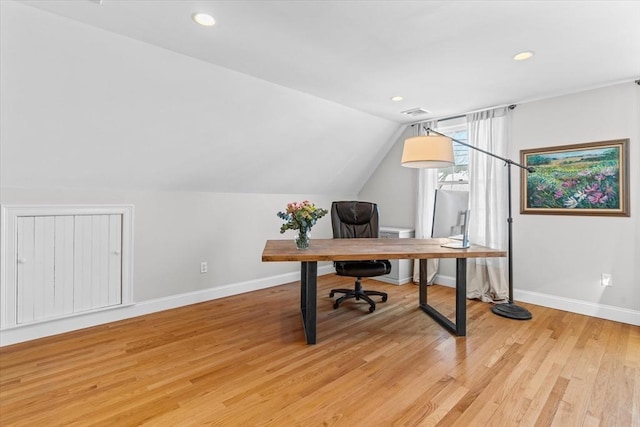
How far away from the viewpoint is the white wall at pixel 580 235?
3.07 m

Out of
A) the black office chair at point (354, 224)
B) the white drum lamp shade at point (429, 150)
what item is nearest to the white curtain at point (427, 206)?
the black office chair at point (354, 224)

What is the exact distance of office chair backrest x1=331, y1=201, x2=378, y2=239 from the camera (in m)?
3.72

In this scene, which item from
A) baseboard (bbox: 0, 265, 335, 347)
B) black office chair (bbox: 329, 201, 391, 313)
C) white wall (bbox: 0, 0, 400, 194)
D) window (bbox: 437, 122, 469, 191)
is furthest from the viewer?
window (bbox: 437, 122, 469, 191)

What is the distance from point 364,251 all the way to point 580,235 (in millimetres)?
2527

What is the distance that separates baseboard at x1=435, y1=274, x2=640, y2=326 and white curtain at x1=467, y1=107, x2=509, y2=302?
0.24m

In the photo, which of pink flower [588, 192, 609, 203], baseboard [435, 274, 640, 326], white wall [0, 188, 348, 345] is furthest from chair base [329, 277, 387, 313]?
pink flower [588, 192, 609, 203]

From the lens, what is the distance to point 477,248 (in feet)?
9.43

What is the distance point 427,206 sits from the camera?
4.55 m

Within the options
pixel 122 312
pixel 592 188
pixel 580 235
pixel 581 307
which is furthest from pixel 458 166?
pixel 122 312

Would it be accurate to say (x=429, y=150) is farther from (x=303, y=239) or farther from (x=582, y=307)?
(x=582, y=307)

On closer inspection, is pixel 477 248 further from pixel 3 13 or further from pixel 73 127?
pixel 3 13

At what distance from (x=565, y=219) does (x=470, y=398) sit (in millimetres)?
2585

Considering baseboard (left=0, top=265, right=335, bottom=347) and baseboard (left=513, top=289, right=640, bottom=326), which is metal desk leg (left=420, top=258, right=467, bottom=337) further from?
baseboard (left=0, top=265, right=335, bottom=347)

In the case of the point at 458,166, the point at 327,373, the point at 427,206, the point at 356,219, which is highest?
the point at 458,166
